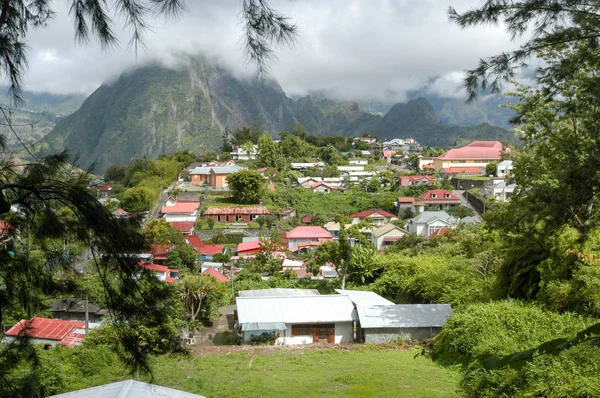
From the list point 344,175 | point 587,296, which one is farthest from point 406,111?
point 587,296

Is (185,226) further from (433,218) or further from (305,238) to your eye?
(433,218)

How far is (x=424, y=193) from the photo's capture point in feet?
119

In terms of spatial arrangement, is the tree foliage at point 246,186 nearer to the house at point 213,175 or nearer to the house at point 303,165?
the house at point 213,175

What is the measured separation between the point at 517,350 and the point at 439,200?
27.9 metres

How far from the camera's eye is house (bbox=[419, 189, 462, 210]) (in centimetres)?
3400

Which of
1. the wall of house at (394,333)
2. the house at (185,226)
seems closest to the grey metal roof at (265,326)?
the wall of house at (394,333)

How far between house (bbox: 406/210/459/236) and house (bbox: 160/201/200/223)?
1317cm

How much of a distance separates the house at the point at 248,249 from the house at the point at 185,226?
405cm

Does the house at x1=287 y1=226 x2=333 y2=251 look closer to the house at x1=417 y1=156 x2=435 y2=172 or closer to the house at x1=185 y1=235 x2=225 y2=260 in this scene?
the house at x1=185 y1=235 x2=225 y2=260

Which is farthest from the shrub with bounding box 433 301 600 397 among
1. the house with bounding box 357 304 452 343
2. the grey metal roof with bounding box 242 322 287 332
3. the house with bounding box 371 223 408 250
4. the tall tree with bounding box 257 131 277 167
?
the tall tree with bounding box 257 131 277 167

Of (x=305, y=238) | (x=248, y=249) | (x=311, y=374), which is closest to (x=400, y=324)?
(x=311, y=374)

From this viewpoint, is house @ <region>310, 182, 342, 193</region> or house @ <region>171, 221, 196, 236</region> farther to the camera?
house @ <region>310, 182, 342, 193</region>

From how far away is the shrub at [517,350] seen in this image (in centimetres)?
604

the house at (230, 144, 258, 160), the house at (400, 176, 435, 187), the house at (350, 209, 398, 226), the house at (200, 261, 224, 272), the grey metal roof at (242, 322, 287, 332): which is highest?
the house at (230, 144, 258, 160)
